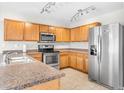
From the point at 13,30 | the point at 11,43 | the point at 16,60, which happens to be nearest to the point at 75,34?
the point at 13,30

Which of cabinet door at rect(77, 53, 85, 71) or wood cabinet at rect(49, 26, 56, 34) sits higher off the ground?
wood cabinet at rect(49, 26, 56, 34)

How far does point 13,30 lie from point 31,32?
2.12 feet

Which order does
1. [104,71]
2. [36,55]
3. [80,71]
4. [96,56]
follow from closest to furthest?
1. [104,71]
2. [96,56]
3. [36,55]
4. [80,71]

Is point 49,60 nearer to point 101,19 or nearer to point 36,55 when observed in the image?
point 36,55

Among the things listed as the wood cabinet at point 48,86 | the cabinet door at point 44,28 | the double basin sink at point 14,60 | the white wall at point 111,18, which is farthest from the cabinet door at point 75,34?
the wood cabinet at point 48,86

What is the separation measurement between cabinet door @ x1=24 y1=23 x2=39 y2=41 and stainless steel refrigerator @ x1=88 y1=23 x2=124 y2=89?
2229 mm

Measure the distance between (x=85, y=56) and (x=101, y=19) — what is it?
1.59 m

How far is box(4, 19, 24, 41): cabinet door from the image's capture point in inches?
131

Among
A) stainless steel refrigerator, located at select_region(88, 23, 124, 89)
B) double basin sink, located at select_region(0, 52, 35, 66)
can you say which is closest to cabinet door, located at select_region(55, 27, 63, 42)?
stainless steel refrigerator, located at select_region(88, 23, 124, 89)

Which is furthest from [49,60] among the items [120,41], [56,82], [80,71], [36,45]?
[56,82]

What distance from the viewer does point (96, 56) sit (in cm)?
296

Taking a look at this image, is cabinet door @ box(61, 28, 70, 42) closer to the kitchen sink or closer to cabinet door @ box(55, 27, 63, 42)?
cabinet door @ box(55, 27, 63, 42)

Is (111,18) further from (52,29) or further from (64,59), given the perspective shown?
(64,59)

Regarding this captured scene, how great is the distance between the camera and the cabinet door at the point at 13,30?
10.9 feet
